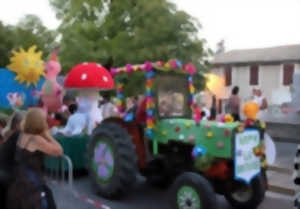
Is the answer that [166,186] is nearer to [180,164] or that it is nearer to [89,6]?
[180,164]

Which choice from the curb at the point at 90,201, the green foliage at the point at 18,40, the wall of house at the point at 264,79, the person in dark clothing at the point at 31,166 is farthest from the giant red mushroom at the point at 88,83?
the wall of house at the point at 264,79

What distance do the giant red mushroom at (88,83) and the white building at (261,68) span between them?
23.0 metres

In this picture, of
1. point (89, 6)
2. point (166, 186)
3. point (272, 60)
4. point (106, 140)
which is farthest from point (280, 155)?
point (272, 60)

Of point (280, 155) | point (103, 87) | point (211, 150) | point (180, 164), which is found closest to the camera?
point (211, 150)

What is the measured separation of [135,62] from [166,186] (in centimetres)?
1133

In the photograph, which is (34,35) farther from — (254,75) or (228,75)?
(254,75)

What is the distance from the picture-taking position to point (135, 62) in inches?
685

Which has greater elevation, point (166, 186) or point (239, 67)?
point (239, 67)

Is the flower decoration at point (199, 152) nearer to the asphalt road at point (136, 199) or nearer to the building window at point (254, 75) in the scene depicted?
the asphalt road at point (136, 199)

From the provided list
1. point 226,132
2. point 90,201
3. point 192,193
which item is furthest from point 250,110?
point 90,201

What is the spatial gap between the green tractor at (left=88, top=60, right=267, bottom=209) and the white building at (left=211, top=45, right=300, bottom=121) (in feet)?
81.9

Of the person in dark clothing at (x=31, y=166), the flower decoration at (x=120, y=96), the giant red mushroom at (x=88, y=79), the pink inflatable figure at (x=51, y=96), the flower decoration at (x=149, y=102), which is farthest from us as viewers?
the pink inflatable figure at (x=51, y=96)

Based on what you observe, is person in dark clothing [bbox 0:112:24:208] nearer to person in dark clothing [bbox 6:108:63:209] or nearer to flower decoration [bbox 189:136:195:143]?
person in dark clothing [bbox 6:108:63:209]

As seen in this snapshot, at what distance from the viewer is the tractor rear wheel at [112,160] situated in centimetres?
540
